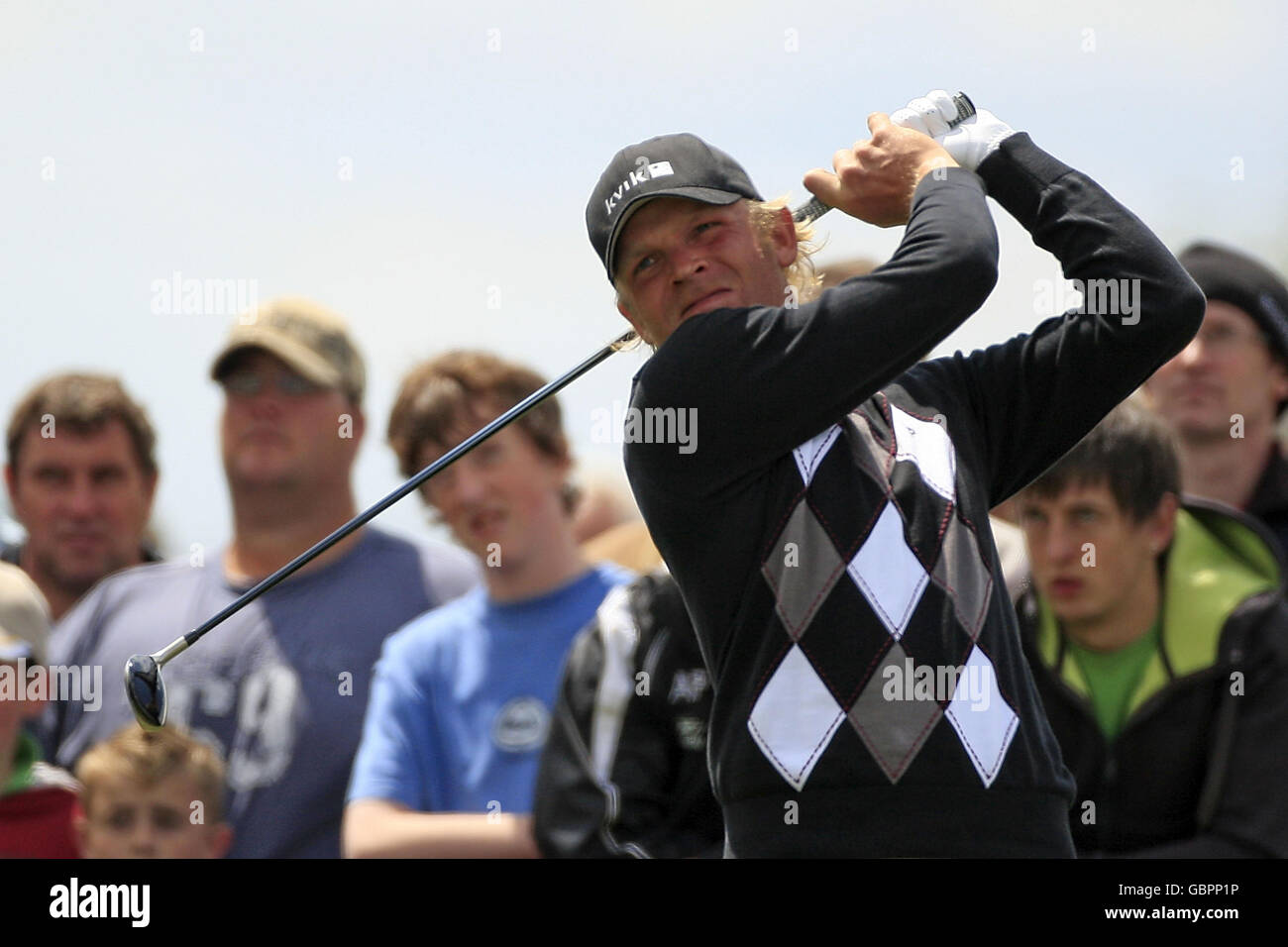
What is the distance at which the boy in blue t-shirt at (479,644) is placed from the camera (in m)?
3.79

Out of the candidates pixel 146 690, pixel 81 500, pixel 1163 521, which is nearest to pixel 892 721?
pixel 146 690

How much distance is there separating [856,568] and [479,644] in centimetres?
191

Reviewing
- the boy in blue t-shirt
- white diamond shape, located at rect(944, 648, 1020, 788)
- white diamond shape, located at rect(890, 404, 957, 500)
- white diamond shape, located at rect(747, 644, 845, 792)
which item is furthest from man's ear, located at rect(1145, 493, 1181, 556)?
white diamond shape, located at rect(747, 644, 845, 792)

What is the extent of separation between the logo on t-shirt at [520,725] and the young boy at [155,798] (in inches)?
24.0

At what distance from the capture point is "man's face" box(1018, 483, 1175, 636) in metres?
3.65

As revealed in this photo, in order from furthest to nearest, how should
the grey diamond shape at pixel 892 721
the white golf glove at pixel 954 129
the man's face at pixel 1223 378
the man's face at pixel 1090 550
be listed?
the man's face at pixel 1223 378
the man's face at pixel 1090 550
the white golf glove at pixel 954 129
the grey diamond shape at pixel 892 721

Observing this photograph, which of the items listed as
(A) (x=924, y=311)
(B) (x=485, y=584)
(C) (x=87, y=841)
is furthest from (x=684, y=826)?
(A) (x=924, y=311)

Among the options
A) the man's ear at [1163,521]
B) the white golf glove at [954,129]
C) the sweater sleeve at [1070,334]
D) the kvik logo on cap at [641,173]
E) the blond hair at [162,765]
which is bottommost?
the blond hair at [162,765]

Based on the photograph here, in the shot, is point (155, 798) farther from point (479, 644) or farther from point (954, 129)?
point (954, 129)

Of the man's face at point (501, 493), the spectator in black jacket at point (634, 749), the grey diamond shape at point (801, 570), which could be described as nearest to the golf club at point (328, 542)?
the grey diamond shape at point (801, 570)

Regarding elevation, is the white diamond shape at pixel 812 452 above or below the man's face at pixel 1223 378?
below

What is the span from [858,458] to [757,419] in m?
0.13

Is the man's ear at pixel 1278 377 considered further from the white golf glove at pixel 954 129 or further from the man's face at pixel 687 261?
the man's face at pixel 687 261

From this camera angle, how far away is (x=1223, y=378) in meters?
3.91
